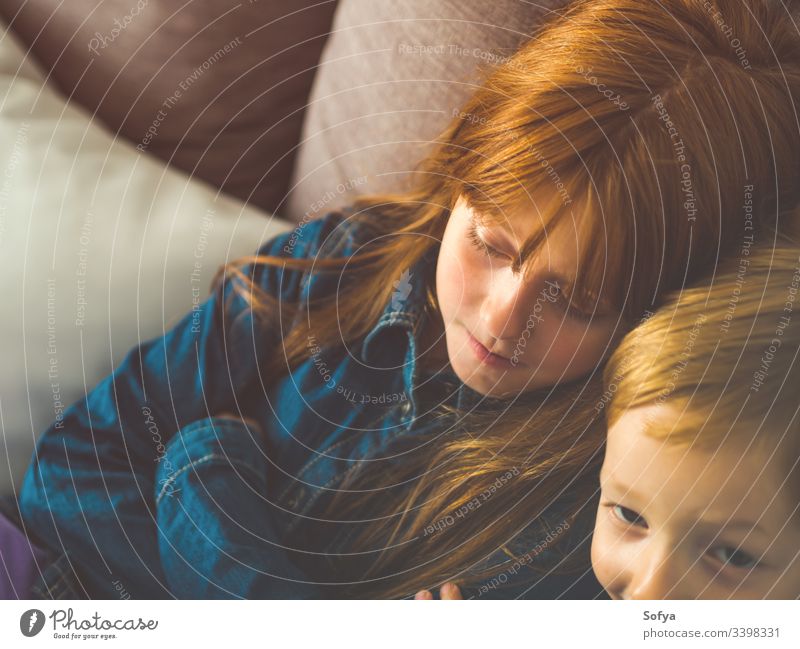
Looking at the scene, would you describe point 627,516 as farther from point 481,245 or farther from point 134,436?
point 134,436

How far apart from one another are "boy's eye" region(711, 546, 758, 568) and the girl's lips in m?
0.15

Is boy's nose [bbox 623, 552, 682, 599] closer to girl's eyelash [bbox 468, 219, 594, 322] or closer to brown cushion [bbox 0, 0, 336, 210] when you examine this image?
girl's eyelash [bbox 468, 219, 594, 322]

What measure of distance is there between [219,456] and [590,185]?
10.1 inches

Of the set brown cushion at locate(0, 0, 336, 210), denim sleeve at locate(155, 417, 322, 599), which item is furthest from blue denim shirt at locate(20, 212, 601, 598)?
brown cushion at locate(0, 0, 336, 210)

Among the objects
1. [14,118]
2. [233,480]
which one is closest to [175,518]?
[233,480]

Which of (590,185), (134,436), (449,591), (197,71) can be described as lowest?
(449,591)

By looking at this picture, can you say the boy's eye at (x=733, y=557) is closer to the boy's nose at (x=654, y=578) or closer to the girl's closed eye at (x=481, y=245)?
the boy's nose at (x=654, y=578)

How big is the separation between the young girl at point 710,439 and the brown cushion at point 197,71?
0.28 metres

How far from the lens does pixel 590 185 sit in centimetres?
39

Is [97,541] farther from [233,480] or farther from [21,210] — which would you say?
[21,210]

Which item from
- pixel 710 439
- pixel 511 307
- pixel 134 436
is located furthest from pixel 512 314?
pixel 134 436

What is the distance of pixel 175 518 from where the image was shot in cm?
43

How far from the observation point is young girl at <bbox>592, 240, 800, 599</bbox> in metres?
0.40

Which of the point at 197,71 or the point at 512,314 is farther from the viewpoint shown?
the point at 197,71
